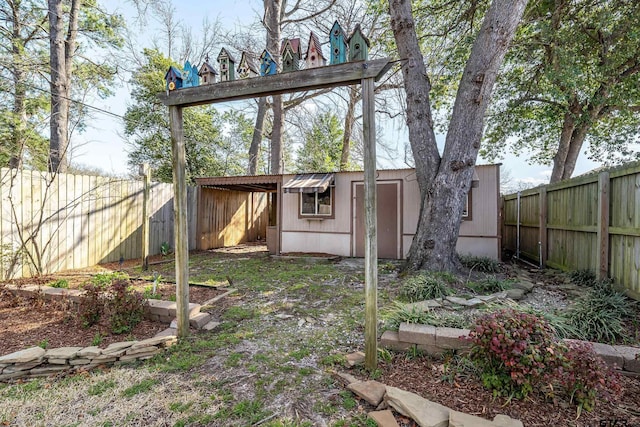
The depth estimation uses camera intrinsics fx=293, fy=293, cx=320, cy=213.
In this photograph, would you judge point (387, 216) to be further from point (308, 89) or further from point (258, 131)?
point (258, 131)

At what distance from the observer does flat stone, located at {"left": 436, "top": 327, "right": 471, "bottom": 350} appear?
2430 millimetres

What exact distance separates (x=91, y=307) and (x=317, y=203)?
5.74 m

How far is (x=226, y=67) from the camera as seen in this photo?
2768 millimetres

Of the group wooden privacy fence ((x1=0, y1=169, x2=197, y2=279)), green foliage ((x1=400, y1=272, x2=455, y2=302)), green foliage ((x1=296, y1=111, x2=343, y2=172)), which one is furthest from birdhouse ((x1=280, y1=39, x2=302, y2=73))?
green foliage ((x1=296, y1=111, x2=343, y2=172))

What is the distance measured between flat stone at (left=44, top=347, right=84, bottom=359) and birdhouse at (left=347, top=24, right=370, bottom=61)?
3457mm

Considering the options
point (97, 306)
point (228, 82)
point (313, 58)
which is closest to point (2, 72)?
point (97, 306)

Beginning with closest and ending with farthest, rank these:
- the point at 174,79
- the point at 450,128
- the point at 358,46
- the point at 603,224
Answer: the point at 358,46, the point at 174,79, the point at 603,224, the point at 450,128

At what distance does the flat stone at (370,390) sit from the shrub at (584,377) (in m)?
1.09

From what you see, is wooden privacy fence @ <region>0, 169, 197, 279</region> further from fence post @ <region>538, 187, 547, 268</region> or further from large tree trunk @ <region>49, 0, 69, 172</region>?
fence post @ <region>538, 187, 547, 268</region>

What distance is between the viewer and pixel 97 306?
10.6ft

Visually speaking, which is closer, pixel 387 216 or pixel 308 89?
pixel 308 89

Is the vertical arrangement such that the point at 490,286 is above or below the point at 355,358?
above

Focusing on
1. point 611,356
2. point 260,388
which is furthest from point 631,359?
point 260,388

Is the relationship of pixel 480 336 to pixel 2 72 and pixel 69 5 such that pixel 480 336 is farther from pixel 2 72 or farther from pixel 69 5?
pixel 69 5
